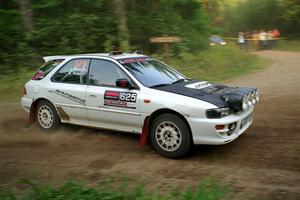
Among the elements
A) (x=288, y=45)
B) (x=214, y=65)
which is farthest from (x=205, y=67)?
(x=288, y=45)

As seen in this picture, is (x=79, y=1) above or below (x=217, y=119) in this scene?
above

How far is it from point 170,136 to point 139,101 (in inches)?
31.4

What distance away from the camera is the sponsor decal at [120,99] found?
7507mm

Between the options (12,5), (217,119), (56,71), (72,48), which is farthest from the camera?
(12,5)

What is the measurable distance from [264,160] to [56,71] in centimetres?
441

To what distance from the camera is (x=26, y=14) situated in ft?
59.8

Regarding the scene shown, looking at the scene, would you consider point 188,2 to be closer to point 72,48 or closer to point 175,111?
point 72,48

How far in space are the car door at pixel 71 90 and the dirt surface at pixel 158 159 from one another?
42cm

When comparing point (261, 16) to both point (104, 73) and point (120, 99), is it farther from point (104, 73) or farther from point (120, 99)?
point (120, 99)

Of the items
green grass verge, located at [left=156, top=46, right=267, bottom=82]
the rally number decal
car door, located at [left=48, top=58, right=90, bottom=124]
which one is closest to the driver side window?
car door, located at [left=48, top=58, right=90, bottom=124]

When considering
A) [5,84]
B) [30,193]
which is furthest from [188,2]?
[30,193]

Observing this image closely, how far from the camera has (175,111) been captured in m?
7.05

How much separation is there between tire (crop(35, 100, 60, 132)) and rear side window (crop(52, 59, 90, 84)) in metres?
0.55

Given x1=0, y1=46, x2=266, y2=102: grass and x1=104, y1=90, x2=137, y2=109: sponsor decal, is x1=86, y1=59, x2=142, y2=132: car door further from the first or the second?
x1=0, y1=46, x2=266, y2=102: grass
